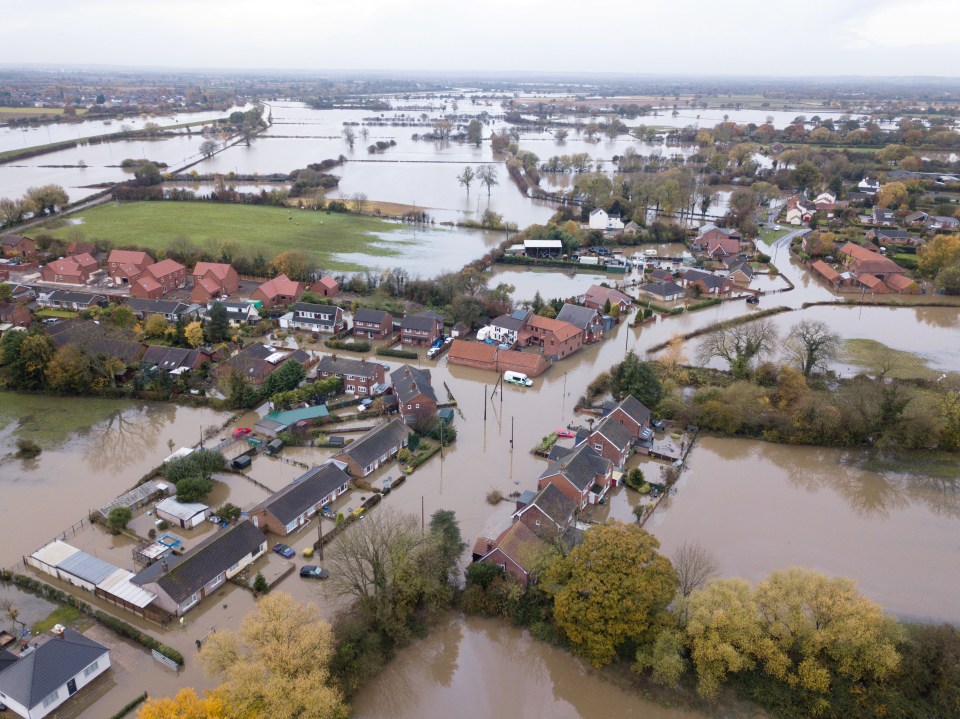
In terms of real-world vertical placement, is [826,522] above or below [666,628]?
below

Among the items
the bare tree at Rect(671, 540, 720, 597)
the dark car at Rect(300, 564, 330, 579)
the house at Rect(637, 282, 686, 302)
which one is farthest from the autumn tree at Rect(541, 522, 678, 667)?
the house at Rect(637, 282, 686, 302)

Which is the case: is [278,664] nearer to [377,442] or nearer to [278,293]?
[377,442]

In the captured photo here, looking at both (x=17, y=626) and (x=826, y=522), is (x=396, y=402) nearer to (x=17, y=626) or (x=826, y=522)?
(x=17, y=626)

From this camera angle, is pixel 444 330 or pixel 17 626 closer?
pixel 17 626

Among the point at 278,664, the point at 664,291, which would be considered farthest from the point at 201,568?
the point at 664,291

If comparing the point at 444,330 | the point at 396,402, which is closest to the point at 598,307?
the point at 444,330

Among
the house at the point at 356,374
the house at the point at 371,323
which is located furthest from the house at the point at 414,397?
the house at the point at 371,323

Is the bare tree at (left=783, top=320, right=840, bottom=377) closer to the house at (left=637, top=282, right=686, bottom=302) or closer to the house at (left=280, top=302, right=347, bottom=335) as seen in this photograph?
the house at (left=637, top=282, right=686, bottom=302)

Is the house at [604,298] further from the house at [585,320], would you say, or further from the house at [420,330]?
the house at [420,330]
